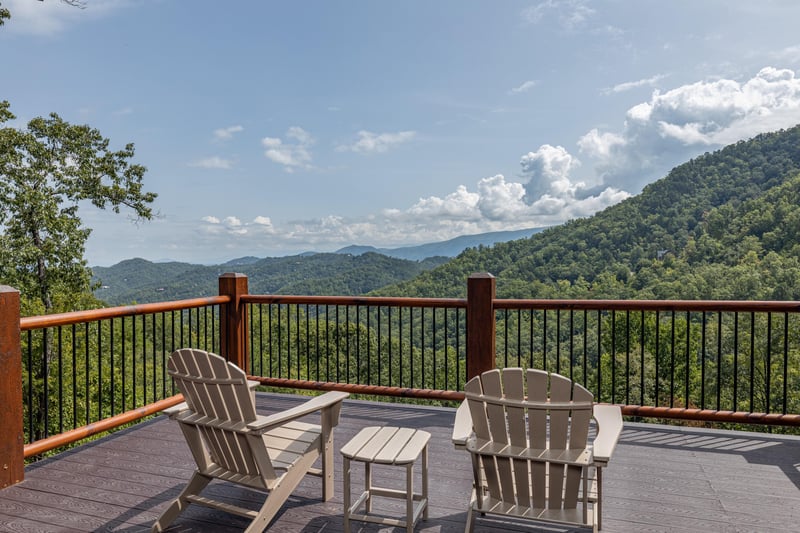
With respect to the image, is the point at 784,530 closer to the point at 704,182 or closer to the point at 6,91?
the point at 6,91

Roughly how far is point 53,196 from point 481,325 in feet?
62.7

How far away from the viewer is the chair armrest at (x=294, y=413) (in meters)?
2.25

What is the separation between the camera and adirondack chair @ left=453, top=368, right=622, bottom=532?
2.12 metres

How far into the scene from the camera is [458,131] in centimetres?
4353

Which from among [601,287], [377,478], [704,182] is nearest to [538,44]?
[601,287]

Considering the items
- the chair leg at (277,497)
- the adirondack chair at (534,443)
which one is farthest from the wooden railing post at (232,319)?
the adirondack chair at (534,443)

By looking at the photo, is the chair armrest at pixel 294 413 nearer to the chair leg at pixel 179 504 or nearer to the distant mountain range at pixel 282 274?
the chair leg at pixel 179 504

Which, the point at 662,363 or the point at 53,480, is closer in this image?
the point at 53,480

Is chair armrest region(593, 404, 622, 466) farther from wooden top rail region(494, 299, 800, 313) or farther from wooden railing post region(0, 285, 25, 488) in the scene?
wooden railing post region(0, 285, 25, 488)

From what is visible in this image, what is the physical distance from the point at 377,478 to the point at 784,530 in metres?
2.14

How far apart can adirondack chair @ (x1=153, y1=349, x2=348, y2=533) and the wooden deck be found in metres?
0.25

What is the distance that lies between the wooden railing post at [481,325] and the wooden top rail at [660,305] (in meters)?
0.11

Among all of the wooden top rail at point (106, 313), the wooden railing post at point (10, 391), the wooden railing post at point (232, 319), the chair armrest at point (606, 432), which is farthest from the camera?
the wooden railing post at point (232, 319)

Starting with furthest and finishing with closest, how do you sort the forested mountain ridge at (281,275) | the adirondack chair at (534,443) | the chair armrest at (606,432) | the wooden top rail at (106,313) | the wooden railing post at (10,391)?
1. the forested mountain ridge at (281,275)
2. the wooden top rail at (106,313)
3. the wooden railing post at (10,391)
4. the adirondack chair at (534,443)
5. the chair armrest at (606,432)
